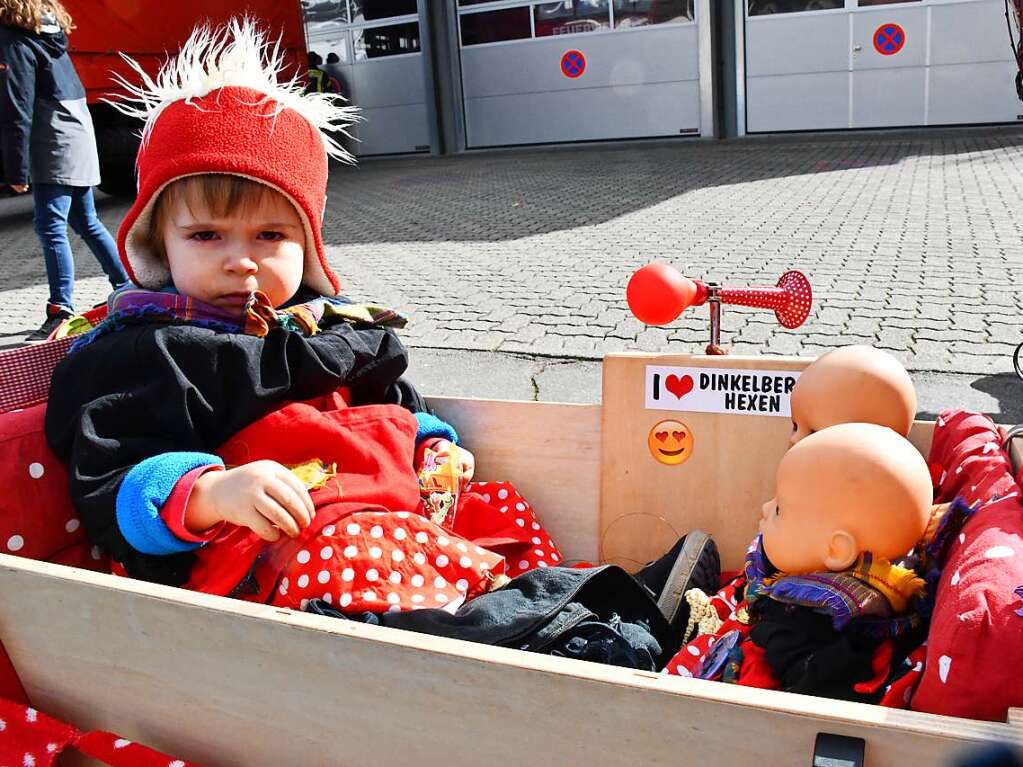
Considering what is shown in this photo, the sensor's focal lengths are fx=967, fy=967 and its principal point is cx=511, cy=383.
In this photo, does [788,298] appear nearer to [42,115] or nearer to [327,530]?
[327,530]

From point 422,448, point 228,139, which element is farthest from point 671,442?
point 228,139

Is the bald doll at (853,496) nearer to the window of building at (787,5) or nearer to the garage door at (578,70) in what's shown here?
the window of building at (787,5)

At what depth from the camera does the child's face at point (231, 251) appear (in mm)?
1803

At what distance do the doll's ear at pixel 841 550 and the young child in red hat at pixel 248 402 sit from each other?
2.33 ft

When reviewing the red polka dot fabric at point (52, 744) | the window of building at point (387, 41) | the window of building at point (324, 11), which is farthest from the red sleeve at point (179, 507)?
the window of building at point (324, 11)

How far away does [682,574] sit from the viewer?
181cm

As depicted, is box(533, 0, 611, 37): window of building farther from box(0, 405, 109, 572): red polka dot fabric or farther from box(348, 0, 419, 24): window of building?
box(0, 405, 109, 572): red polka dot fabric

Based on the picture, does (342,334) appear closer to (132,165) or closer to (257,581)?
(257,581)

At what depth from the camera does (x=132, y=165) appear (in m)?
9.87

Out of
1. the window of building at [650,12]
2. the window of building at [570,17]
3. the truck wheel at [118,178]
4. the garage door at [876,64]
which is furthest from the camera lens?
the window of building at [570,17]

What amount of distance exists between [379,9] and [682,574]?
13.5m

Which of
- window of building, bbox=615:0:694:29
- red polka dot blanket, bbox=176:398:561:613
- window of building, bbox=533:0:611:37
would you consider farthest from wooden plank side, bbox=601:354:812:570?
window of building, bbox=533:0:611:37

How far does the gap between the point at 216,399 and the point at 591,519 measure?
2.84 feet

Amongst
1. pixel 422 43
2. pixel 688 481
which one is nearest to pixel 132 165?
pixel 422 43
